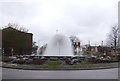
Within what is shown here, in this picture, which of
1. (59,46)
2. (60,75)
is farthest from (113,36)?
(60,75)

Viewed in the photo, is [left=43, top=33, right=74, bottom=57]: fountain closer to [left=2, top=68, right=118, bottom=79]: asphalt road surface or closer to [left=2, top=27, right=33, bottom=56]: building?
[left=2, top=68, right=118, bottom=79]: asphalt road surface

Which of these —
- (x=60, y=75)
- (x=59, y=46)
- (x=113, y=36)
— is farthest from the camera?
(x=113, y=36)

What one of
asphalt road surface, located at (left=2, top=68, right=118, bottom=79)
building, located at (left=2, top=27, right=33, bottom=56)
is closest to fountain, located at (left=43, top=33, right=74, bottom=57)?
asphalt road surface, located at (left=2, top=68, right=118, bottom=79)

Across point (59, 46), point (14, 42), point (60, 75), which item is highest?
point (14, 42)

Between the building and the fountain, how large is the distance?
2863cm

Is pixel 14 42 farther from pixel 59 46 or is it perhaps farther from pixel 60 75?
pixel 60 75

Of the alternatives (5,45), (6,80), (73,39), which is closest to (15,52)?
(5,45)

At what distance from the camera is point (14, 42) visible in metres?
74.1

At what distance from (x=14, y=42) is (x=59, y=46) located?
35.4 m

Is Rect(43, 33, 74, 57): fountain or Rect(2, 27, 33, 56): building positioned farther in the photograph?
Rect(2, 27, 33, 56): building

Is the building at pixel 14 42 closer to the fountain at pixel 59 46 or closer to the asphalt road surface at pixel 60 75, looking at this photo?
the fountain at pixel 59 46

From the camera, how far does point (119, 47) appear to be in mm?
76938

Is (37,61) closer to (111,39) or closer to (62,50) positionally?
(62,50)

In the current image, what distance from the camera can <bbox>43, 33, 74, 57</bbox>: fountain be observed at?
42844 millimetres
